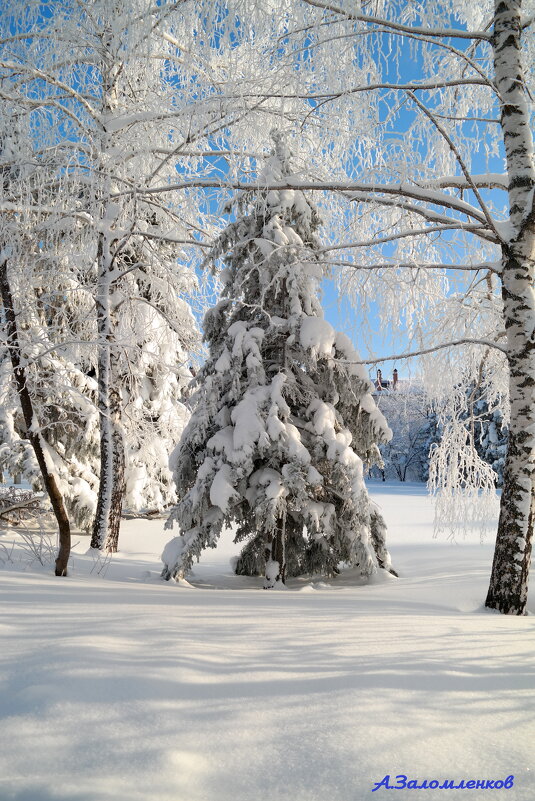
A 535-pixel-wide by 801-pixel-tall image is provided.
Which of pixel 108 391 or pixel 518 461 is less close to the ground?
pixel 108 391

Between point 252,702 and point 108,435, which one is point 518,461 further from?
point 108,435

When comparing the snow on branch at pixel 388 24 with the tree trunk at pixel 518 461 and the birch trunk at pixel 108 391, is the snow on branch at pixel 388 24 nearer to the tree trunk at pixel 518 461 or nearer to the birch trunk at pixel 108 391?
the tree trunk at pixel 518 461

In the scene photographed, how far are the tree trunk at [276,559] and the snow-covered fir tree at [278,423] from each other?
0.02 m

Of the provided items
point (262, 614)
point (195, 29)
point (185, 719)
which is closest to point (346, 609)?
point (262, 614)

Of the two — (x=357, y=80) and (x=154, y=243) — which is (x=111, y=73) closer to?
(x=154, y=243)

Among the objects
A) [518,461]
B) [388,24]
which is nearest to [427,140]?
[388,24]

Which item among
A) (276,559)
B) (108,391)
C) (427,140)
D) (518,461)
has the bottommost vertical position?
(276,559)

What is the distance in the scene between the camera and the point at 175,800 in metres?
1.72

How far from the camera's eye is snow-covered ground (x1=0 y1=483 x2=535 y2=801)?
1.82 meters

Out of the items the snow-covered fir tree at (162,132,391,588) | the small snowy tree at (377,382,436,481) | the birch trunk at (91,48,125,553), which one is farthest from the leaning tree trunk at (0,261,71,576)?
the small snowy tree at (377,382,436,481)

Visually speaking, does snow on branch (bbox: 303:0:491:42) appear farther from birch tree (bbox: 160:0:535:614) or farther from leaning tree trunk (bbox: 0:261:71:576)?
leaning tree trunk (bbox: 0:261:71:576)

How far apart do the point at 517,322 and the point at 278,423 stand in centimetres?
278

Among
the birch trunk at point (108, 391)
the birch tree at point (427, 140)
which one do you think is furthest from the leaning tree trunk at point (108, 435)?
the birch tree at point (427, 140)

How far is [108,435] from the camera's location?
9.01m
